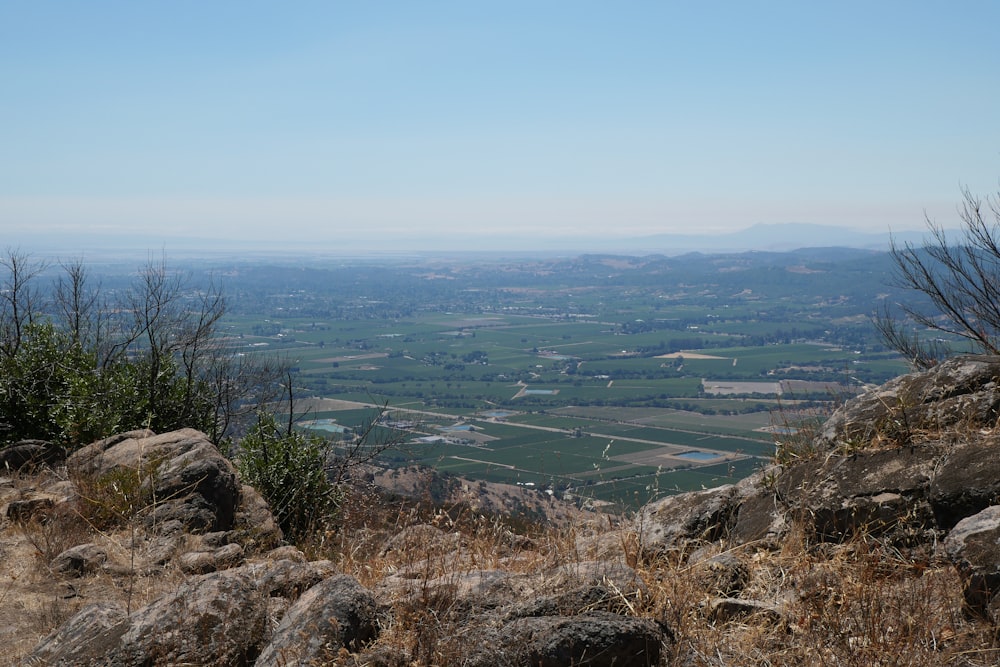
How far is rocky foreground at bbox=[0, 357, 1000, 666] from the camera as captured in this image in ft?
11.2

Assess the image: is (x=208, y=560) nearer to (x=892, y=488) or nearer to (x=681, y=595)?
(x=681, y=595)

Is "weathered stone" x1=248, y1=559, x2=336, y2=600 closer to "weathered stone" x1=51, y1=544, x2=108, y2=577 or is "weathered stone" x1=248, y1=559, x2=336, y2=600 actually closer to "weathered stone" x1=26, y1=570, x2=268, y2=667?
"weathered stone" x1=26, y1=570, x2=268, y2=667

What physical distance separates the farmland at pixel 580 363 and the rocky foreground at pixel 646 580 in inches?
41.4

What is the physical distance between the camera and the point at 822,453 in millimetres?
5500

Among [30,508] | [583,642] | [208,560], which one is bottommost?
[30,508]

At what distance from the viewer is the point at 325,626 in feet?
11.6

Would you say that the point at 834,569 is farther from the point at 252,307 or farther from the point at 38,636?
the point at 252,307

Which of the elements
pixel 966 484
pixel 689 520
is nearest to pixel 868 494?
pixel 966 484

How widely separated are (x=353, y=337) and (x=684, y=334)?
55.1 metres

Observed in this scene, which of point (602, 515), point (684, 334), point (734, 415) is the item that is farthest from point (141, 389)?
point (684, 334)

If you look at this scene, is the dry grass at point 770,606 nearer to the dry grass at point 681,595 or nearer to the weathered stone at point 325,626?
the dry grass at point 681,595

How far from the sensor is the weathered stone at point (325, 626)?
3.47m

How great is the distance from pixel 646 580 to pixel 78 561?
4425 mm

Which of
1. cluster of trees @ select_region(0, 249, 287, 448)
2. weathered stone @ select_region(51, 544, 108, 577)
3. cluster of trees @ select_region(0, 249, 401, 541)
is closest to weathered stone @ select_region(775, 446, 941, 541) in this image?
cluster of trees @ select_region(0, 249, 401, 541)
